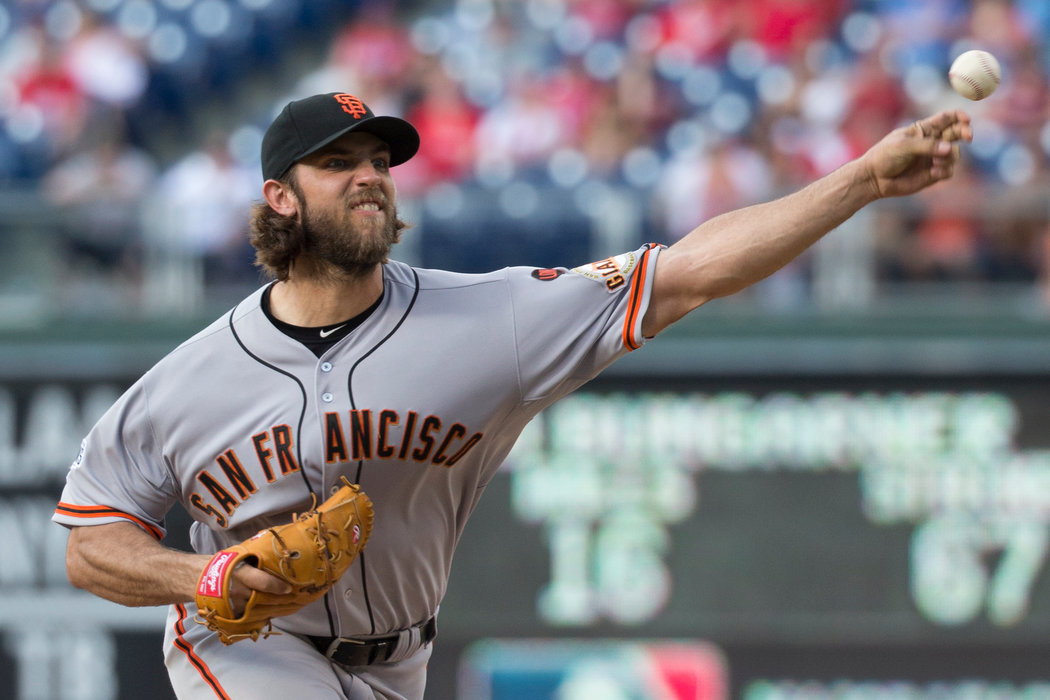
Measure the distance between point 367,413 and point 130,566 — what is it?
63cm

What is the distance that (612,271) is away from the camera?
144 inches

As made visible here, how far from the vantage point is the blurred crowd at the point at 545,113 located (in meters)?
6.98

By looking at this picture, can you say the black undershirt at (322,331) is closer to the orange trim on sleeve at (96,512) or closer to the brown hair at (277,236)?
the brown hair at (277,236)

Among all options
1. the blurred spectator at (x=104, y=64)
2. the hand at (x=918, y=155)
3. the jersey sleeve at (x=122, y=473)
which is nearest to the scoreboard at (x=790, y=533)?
the jersey sleeve at (x=122, y=473)

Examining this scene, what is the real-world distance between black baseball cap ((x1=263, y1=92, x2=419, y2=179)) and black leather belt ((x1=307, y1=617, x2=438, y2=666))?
1.12 meters

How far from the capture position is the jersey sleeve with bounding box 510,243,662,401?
3.60 m

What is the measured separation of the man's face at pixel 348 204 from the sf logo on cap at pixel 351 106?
0.06 m

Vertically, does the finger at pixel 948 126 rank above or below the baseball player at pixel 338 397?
above

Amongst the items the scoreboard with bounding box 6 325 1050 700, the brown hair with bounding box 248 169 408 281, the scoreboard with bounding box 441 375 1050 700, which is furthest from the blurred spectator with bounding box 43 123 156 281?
the brown hair with bounding box 248 169 408 281

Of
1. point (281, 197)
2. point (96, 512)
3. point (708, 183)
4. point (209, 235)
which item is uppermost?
point (708, 183)

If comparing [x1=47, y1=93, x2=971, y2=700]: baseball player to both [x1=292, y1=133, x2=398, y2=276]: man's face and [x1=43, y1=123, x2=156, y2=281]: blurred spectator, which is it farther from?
[x1=43, y1=123, x2=156, y2=281]: blurred spectator

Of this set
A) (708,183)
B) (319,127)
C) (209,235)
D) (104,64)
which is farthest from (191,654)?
(104,64)

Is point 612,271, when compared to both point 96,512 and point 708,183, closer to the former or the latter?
point 96,512

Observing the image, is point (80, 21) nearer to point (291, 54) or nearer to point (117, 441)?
point (291, 54)
